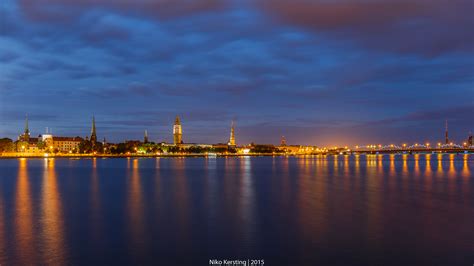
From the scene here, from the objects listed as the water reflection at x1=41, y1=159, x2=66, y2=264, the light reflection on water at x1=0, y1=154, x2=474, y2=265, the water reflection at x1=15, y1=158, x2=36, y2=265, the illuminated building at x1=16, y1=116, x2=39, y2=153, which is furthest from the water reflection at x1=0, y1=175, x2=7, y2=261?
the illuminated building at x1=16, y1=116, x2=39, y2=153

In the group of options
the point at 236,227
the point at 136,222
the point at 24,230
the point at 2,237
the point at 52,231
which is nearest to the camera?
the point at 2,237

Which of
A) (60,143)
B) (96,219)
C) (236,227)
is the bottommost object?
(236,227)

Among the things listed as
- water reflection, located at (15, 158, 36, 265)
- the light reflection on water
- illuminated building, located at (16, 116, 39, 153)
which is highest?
illuminated building, located at (16, 116, 39, 153)

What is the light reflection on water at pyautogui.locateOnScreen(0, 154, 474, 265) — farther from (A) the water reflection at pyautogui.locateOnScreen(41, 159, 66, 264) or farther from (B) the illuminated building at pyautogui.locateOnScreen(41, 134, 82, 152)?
(B) the illuminated building at pyautogui.locateOnScreen(41, 134, 82, 152)

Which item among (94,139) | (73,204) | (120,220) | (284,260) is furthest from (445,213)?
(94,139)

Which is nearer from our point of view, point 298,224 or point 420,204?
point 298,224

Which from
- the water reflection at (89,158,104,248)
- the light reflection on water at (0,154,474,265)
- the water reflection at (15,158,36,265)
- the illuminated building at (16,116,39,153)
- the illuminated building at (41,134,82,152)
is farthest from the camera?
the illuminated building at (41,134,82,152)

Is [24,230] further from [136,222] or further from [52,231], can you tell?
[136,222]

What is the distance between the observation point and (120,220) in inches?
807

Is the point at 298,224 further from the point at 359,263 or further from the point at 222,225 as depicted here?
the point at 359,263

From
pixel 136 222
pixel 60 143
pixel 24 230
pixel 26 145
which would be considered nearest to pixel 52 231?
pixel 24 230

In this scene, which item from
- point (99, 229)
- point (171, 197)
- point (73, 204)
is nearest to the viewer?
point (99, 229)

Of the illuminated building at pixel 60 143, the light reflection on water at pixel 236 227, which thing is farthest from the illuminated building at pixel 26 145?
the light reflection on water at pixel 236 227

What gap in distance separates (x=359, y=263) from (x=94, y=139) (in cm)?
16609
